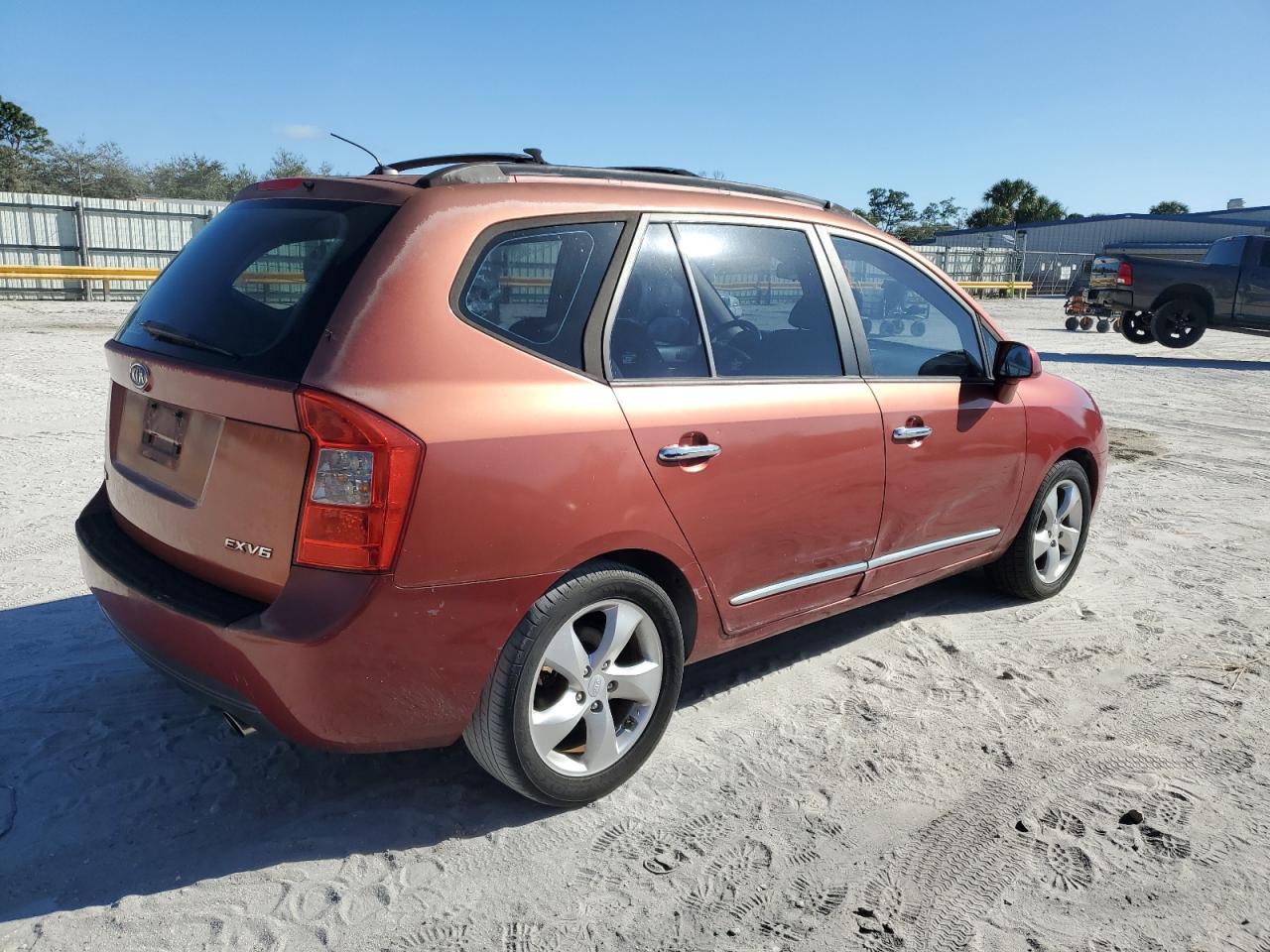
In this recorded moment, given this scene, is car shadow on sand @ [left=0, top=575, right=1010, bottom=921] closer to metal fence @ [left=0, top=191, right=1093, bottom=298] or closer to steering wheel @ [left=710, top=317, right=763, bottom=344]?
steering wheel @ [left=710, top=317, right=763, bottom=344]

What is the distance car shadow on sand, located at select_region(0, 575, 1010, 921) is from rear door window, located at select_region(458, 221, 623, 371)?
1.40 metres

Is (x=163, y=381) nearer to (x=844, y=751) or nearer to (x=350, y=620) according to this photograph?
(x=350, y=620)

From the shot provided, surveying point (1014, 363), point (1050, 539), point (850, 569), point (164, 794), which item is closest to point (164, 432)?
point (164, 794)

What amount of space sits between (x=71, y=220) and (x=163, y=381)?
24037mm

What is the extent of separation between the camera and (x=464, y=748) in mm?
3438

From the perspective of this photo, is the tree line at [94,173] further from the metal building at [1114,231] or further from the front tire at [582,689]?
the front tire at [582,689]

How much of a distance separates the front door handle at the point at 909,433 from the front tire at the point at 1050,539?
110 centimetres

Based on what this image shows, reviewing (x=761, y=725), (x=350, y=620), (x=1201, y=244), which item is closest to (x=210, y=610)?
(x=350, y=620)

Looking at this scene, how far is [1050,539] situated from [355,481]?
363 cm

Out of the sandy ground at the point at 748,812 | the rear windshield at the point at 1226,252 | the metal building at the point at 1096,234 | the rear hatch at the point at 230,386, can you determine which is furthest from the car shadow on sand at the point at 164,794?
the metal building at the point at 1096,234

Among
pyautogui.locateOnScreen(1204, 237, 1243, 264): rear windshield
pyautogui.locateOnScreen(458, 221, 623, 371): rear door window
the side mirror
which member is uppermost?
pyautogui.locateOnScreen(1204, 237, 1243, 264): rear windshield

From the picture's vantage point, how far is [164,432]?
2.93 metres

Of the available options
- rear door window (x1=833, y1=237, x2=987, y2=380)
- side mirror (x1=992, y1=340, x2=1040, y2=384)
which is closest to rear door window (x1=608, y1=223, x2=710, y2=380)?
rear door window (x1=833, y1=237, x2=987, y2=380)

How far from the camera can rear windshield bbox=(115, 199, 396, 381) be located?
8.68 feet
